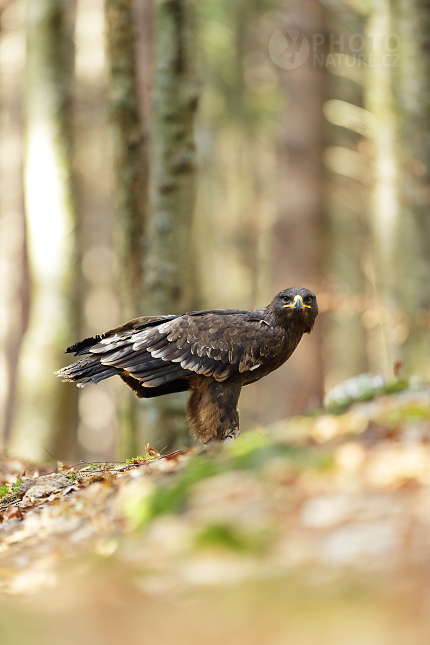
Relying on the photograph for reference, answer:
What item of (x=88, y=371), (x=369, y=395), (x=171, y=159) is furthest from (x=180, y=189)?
(x=369, y=395)

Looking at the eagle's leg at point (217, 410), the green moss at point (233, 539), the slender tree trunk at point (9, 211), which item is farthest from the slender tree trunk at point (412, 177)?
the slender tree trunk at point (9, 211)

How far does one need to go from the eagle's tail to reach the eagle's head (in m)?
1.60

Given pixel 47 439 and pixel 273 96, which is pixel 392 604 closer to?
pixel 47 439

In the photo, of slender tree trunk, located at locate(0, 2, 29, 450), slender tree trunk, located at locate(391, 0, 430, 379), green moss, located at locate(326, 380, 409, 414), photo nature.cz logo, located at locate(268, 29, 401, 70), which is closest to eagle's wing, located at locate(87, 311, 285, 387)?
green moss, located at locate(326, 380, 409, 414)

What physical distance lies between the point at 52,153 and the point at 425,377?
5987mm

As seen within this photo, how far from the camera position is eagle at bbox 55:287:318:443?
6.23m

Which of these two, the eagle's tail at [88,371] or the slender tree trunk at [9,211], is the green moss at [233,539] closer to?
the eagle's tail at [88,371]

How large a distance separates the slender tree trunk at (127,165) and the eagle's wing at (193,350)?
214cm

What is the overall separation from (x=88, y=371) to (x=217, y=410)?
49.1 inches

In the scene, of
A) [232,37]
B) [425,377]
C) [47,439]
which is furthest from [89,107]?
[425,377]

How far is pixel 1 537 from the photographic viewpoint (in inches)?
174

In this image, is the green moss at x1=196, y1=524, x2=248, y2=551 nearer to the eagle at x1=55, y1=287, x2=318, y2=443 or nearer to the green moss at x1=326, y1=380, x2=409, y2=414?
the green moss at x1=326, y1=380, x2=409, y2=414

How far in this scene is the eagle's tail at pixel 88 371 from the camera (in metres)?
6.15

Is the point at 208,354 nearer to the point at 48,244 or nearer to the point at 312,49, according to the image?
the point at 48,244
